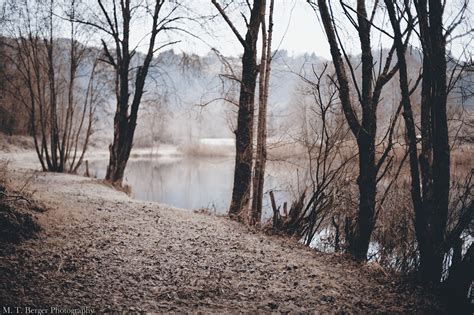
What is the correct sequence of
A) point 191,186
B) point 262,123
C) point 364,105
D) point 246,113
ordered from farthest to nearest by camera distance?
point 191,186
point 262,123
point 246,113
point 364,105

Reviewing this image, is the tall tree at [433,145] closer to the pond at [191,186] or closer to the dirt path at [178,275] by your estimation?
the dirt path at [178,275]

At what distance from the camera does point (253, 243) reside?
16.0 feet

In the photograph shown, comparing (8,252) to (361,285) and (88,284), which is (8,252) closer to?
(88,284)

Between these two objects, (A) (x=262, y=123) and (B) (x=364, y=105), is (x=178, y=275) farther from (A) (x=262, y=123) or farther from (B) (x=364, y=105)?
(A) (x=262, y=123)

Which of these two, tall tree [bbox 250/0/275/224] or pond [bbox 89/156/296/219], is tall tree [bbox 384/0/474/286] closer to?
tall tree [bbox 250/0/275/224]

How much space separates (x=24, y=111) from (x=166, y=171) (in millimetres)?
15109

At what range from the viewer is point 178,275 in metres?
3.45

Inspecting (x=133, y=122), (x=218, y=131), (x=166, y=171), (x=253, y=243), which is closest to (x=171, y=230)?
(x=253, y=243)

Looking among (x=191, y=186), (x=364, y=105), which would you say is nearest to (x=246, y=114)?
(x=364, y=105)

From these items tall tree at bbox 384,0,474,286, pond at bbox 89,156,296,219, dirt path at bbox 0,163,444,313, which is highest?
tall tree at bbox 384,0,474,286

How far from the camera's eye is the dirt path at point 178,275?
2.82m

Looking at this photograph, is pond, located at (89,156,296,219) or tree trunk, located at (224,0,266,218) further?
pond, located at (89,156,296,219)

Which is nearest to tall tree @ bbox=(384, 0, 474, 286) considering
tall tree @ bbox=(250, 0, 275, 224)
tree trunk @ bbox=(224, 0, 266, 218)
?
tree trunk @ bbox=(224, 0, 266, 218)

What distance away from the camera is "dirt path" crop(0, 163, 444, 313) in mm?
2822
